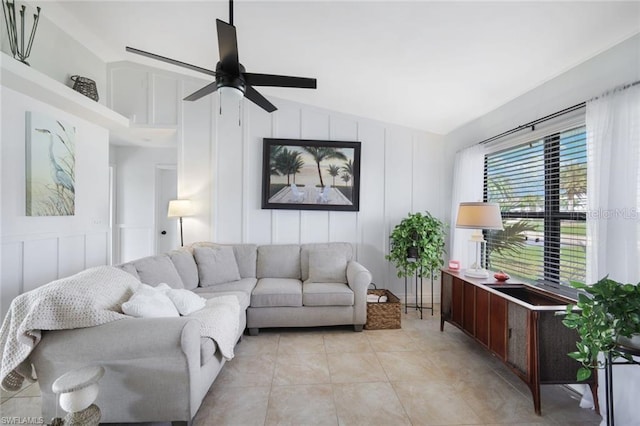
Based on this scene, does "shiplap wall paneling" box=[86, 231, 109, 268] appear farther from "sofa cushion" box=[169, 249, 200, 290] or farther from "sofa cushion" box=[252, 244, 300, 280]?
"sofa cushion" box=[252, 244, 300, 280]

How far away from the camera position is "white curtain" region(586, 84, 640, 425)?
1.53 metres

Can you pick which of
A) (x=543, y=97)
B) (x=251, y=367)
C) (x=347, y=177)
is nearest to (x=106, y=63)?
(x=347, y=177)

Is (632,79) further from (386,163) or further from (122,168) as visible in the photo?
(122,168)

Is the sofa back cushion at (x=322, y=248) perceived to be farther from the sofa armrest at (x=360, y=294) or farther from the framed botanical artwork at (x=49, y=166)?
the framed botanical artwork at (x=49, y=166)

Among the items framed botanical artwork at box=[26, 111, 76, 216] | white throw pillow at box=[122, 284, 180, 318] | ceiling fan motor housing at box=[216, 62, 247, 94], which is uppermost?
ceiling fan motor housing at box=[216, 62, 247, 94]

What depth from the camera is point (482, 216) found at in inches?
93.4

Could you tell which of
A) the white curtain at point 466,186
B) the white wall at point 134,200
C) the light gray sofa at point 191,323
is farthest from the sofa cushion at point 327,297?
the white wall at point 134,200

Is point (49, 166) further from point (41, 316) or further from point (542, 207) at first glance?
point (542, 207)

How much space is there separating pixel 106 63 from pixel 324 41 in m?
3.09

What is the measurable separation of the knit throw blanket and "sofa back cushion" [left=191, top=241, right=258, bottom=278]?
1.73m

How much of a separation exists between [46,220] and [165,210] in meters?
1.99

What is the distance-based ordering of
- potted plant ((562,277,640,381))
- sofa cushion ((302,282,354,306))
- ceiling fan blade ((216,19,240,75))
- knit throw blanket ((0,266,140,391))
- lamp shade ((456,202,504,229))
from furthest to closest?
sofa cushion ((302,282,354,306)) < lamp shade ((456,202,504,229)) < ceiling fan blade ((216,19,240,75)) < knit throw blanket ((0,266,140,391)) < potted plant ((562,277,640,381))

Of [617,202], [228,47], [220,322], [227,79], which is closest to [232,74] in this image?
[227,79]

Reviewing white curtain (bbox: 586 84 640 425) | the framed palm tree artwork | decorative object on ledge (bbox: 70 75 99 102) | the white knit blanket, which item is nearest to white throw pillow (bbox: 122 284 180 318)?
the white knit blanket
